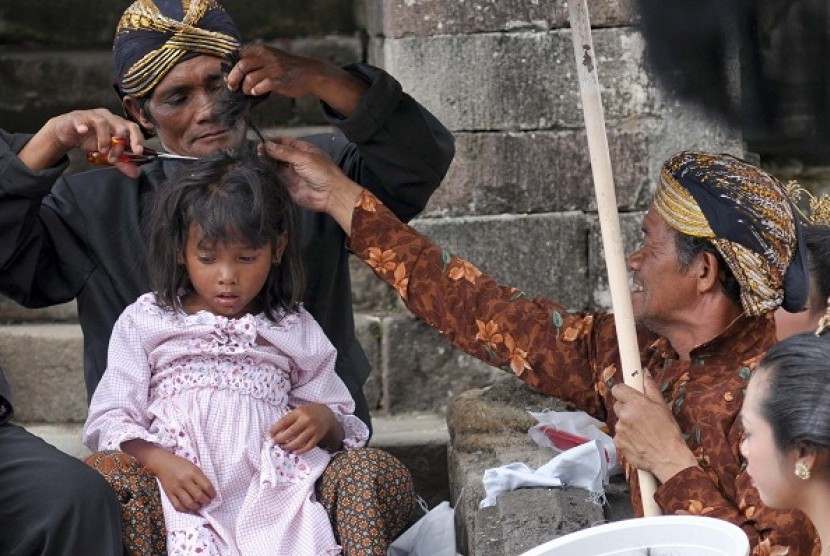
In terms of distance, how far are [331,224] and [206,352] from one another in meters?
0.60

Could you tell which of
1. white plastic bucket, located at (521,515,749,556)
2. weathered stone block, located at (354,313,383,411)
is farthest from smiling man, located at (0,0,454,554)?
weathered stone block, located at (354,313,383,411)

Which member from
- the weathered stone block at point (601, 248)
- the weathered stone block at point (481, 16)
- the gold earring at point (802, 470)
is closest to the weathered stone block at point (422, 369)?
the weathered stone block at point (601, 248)

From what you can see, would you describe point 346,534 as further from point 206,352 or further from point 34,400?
point 34,400

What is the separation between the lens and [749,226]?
346cm

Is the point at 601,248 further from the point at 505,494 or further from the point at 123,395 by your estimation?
the point at 123,395

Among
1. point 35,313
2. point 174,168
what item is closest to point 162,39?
point 174,168

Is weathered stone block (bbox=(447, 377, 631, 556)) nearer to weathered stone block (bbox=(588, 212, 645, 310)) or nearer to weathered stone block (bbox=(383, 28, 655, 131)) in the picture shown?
weathered stone block (bbox=(588, 212, 645, 310))

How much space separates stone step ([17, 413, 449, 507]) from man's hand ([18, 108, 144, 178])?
69.0 inches

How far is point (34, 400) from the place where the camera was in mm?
5797

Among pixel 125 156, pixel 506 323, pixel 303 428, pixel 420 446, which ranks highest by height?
pixel 125 156

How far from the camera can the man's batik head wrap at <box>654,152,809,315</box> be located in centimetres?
345

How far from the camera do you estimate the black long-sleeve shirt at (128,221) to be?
3.89m

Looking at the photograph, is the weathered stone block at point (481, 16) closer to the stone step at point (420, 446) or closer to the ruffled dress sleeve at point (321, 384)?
the stone step at point (420, 446)

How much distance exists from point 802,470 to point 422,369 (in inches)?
109
